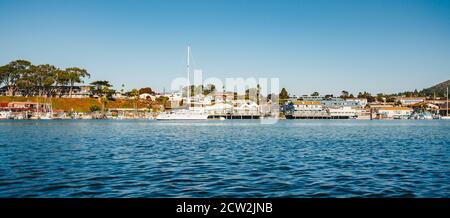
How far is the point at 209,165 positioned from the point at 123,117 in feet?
591

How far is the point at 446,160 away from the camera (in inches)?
1156

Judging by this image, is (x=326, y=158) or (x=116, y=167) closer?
(x=116, y=167)

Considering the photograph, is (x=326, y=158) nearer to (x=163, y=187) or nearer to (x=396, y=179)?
(x=396, y=179)

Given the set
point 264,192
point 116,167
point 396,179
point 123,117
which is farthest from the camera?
point 123,117
